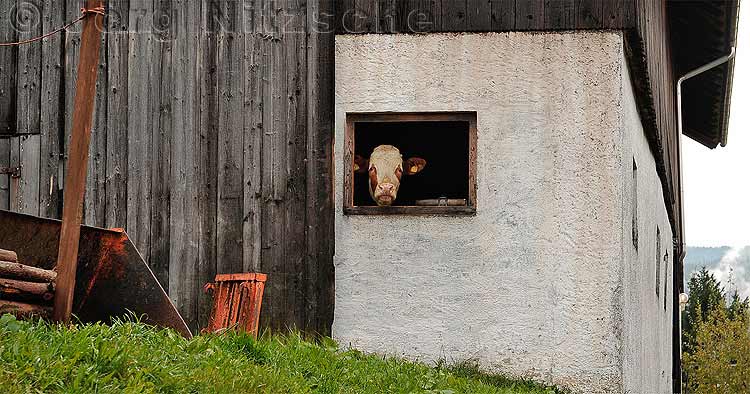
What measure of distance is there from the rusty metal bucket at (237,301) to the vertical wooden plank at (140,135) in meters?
0.73

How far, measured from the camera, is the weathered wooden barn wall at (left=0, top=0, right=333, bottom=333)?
1091 cm

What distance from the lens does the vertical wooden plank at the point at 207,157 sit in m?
11.0

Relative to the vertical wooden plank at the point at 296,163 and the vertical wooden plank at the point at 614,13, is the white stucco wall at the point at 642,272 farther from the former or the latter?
the vertical wooden plank at the point at 296,163

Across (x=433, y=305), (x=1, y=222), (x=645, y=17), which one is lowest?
(x=433, y=305)

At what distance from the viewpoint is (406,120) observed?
10961 mm

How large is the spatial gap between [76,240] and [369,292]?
3.47 meters

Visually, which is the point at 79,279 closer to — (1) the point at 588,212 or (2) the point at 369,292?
(2) the point at 369,292

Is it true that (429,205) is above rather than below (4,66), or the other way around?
below

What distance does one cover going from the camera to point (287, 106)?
36.0 ft

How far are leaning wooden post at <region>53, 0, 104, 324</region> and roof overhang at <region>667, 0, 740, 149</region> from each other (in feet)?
34.7

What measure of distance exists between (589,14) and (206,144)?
347 cm

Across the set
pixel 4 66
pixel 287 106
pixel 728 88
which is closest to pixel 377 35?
pixel 287 106

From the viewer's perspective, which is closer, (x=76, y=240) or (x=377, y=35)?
(x=76, y=240)

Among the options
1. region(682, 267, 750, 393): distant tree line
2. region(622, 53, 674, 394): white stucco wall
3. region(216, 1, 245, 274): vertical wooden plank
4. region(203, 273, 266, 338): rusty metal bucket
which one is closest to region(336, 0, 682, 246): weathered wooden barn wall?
region(622, 53, 674, 394): white stucco wall
